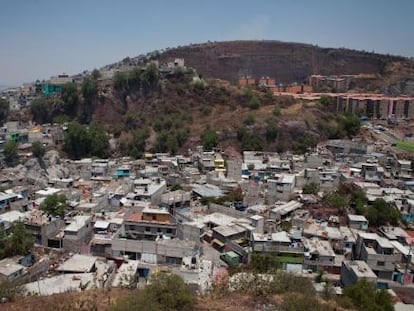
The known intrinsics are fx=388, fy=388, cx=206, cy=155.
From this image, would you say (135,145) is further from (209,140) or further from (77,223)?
(77,223)

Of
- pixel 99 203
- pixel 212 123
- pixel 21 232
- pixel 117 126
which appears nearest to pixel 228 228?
pixel 99 203

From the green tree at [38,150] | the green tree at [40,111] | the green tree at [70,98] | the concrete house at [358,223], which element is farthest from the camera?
the green tree at [40,111]

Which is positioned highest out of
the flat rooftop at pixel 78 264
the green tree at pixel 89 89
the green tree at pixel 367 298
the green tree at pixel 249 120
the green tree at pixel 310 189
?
the green tree at pixel 89 89

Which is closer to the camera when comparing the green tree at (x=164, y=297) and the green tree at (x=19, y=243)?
the green tree at (x=164, y=297)

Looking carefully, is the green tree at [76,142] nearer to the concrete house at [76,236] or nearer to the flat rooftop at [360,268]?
the concrete house at [76,236]

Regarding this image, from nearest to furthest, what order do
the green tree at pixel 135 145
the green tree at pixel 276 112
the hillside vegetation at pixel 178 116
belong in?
the green tree at pixel 135 145 < the hillside vegetation at pixel 178 116 < the green tree at pixel 276 112

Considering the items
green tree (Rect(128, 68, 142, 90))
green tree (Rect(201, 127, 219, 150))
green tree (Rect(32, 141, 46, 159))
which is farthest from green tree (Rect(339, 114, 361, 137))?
green tree (Rect(32, 141, 46, 159))

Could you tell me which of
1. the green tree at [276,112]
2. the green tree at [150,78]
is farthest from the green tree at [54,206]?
the green tree at [150,78]
